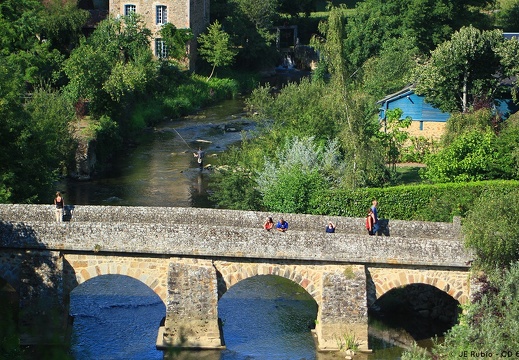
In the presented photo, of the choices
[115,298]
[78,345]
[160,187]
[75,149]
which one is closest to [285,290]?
[115,298]

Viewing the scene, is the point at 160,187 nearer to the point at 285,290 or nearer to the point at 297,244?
the point at 285,290

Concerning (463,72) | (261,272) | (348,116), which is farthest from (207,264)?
(463,72)

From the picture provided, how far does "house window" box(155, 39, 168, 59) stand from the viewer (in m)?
64.0

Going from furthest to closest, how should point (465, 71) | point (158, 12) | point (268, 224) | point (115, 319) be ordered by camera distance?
1. point (158, 12)
2. point (465, 71)
3. point (115, 319)
4. point (268, 224)

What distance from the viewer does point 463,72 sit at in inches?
1809

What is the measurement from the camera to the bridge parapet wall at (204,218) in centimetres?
3088

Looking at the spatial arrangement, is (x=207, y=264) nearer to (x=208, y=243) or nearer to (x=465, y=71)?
(x=208, y=243)

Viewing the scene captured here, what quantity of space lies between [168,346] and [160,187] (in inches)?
700

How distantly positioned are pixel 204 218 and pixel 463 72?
62.3 ft

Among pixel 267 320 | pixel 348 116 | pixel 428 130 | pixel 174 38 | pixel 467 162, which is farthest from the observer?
pixel 174 38

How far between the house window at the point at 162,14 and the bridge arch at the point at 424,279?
3813 cm

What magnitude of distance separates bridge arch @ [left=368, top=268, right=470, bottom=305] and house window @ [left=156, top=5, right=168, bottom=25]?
38131 millimetres

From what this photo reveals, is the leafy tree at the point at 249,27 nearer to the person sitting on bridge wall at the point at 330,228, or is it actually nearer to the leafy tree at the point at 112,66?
the leafy tree at the point at 112,66

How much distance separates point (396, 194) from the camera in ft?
120
